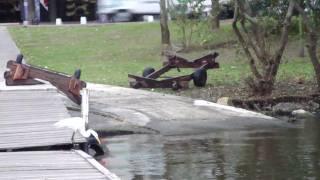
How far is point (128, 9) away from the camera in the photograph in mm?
46969

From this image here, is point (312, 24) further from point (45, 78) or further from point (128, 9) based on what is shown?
point (128, 9)

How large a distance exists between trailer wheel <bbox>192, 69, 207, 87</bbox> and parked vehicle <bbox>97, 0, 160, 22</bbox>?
2820 centimetres

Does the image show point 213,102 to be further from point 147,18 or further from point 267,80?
point 147,18

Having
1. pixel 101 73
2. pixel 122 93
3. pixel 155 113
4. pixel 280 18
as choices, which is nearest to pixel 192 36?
pixel 101 73

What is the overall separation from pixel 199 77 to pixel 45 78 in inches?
217

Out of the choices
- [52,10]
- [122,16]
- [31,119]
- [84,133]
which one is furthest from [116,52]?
[52,10]

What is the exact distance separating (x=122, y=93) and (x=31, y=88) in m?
3.06

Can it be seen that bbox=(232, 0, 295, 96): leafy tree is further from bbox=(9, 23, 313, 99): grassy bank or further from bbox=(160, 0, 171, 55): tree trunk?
bbox=(160, 0, 171, 55): tree trunk

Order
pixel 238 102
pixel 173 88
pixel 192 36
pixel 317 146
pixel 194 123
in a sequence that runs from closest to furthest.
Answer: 1. pixel 317 146
2. pixel 194 123
3. pixel 238 102
4. pixel 173 88
5. pixel 192 36

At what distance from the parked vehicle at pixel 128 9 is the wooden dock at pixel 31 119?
32498mm

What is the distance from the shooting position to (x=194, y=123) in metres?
13.9

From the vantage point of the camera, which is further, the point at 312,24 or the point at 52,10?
the point at 52,10

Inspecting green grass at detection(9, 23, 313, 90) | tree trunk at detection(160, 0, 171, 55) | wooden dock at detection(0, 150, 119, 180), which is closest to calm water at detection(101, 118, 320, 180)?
wooden dock at detection(0, 150, 119, 180)

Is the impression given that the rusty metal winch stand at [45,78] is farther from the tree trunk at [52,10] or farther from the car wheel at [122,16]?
the tree trunk at [52,10]
